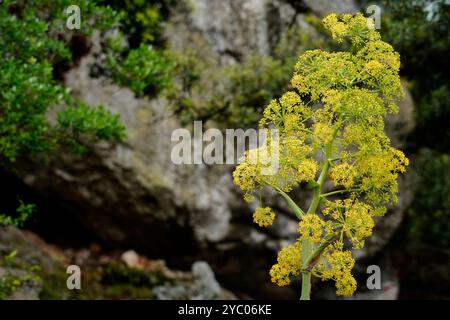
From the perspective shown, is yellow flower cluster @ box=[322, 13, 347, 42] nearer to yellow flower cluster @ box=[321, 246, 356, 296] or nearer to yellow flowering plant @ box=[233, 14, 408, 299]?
yellow flowering plant @ box=[233, 14, 408, 299]

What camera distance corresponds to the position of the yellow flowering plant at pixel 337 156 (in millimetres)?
5031

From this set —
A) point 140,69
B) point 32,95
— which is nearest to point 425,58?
point 140,69

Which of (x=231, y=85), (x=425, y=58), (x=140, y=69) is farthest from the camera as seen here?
(x=425, y=58)

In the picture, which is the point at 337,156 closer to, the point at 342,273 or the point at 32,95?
the point at 342,273

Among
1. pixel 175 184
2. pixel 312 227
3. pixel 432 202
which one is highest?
pixel 432 202

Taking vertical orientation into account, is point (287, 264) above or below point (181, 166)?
below

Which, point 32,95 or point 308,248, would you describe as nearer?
point 308,248

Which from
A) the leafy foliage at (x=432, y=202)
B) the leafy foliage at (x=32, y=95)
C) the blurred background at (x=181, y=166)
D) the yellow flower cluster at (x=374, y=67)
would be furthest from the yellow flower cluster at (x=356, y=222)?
the leafy foliage at (x=432, y=202)

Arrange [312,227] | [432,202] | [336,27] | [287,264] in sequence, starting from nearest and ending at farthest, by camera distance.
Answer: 1. [312,227]
2. [287,264]
3. [336,27]
4. [432,202]

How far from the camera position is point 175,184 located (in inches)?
508

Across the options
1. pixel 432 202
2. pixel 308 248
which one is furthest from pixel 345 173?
pixel 432 202

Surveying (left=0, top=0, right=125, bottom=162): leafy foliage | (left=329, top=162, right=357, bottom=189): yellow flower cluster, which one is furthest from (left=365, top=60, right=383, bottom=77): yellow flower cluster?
(left=0, top=0, right=125, bottom=162): leafy foliage

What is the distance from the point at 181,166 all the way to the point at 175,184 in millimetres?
500
